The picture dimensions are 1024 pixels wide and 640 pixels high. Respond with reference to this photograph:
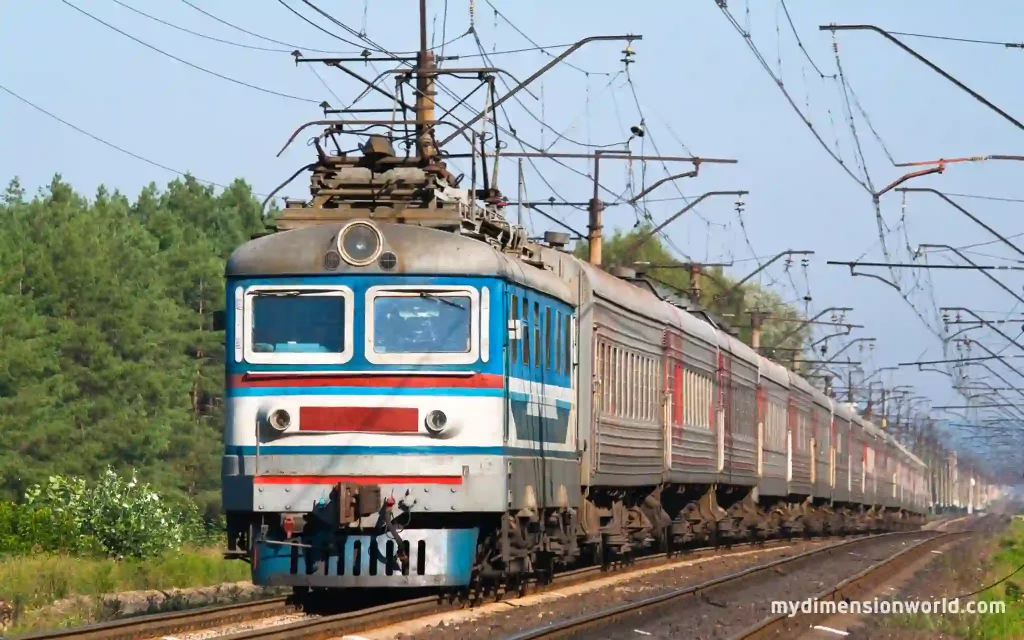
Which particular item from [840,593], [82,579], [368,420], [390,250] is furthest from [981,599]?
[82,579]

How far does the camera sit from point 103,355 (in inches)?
1957

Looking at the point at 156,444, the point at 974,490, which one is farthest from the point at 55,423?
the point at 974,490

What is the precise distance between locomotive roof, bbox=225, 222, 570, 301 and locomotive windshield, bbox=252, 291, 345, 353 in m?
0.21

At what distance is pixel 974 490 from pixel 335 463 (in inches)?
7436

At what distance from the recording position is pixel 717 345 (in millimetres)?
26422

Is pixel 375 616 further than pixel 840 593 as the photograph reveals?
No

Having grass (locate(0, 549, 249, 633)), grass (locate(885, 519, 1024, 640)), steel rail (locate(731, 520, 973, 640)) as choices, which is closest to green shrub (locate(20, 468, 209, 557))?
grass (locate(0, 549, 249, 633))

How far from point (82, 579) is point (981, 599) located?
1004 centimetres

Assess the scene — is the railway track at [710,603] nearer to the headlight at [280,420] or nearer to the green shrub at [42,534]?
the headlight at [280,420]

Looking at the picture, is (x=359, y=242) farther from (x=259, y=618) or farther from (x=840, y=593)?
(x=840, y=593)

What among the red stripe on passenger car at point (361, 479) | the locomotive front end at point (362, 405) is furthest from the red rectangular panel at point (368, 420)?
the red stripe on passenger car at point (361, 479)

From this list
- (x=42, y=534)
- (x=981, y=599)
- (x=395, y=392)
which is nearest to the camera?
(x=395, y=392)

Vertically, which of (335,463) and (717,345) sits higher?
(717,345)

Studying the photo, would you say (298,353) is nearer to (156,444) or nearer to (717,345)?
(717,345)
